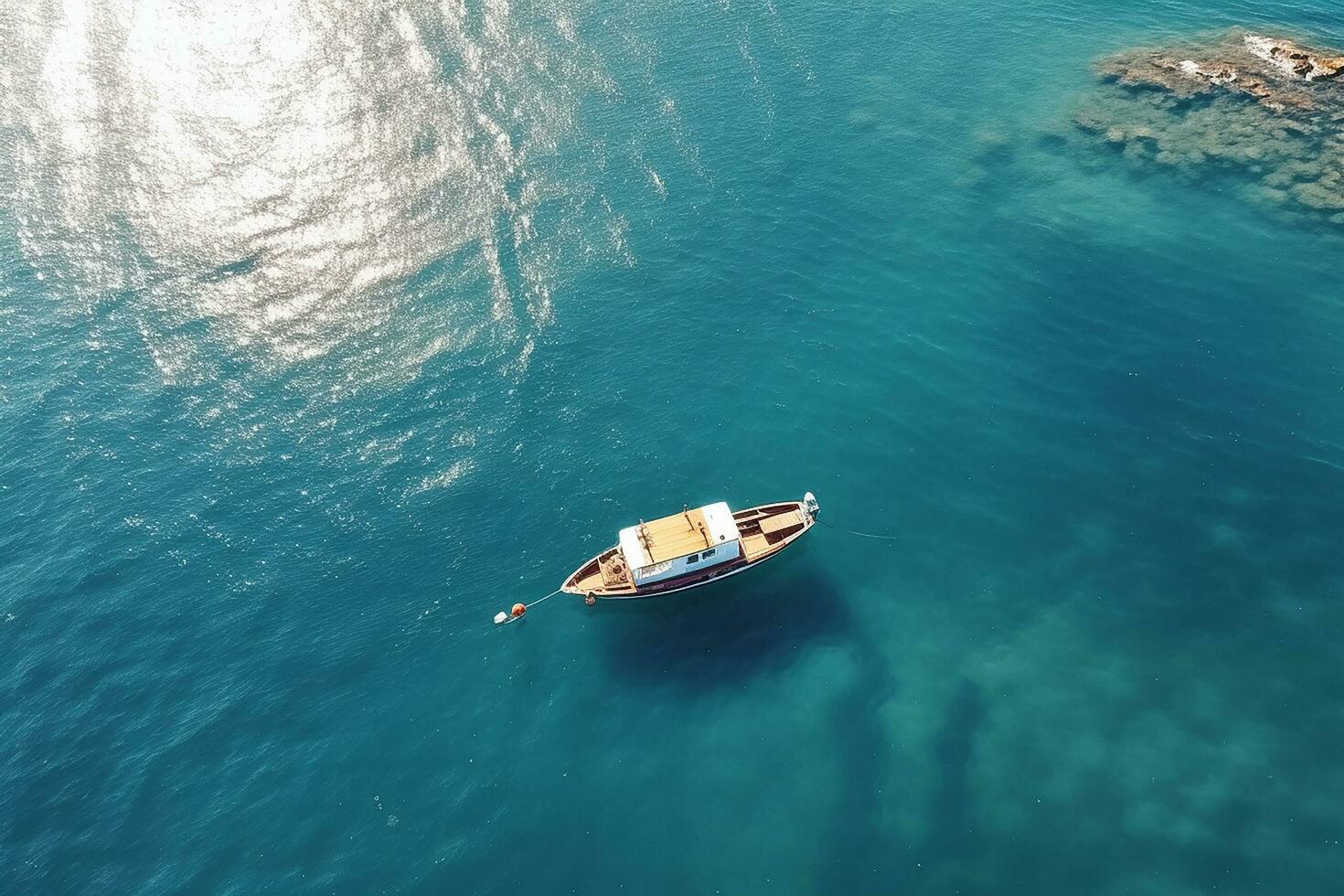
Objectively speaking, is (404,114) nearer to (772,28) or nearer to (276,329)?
(276,329)

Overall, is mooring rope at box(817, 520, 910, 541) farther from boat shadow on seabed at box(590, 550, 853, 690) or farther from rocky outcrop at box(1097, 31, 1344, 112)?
rocky outcrop at box(1097, 31, 1344, 112)

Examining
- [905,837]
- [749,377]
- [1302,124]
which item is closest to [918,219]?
[749,377]

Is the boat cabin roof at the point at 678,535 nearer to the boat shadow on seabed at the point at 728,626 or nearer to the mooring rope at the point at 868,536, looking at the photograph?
the boat shadow on seabed at the point at 728,626

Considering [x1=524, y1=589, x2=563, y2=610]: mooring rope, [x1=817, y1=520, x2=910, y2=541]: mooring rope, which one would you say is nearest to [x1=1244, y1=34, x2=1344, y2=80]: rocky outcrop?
[x1=817, y1=520, x2=910, y2=541]: mooring rope

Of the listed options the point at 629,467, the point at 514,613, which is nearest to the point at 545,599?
the point at 514,613

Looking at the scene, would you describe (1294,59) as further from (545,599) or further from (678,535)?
(545,599)

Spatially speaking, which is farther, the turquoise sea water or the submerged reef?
the submerged reef

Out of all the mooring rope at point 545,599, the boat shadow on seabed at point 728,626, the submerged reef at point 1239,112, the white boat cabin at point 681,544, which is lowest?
the boat shadow on seabed at point 728,626

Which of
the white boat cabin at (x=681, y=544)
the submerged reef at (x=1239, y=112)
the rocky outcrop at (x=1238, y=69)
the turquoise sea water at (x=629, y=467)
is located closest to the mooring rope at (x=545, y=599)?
the turquoise sea water at (x=629, y=467)
